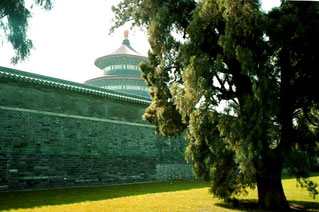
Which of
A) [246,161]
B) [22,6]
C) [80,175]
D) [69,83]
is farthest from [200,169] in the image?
[69,83]

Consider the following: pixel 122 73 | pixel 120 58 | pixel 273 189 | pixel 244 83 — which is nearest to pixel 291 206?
pixel 273 189

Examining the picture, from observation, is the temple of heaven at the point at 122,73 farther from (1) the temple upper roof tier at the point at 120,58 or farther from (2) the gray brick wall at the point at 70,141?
(2) the gray brick wall at the point at 70,141

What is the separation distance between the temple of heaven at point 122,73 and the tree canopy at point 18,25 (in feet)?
48.9

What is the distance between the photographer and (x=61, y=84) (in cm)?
1226

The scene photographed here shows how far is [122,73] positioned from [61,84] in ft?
39.8

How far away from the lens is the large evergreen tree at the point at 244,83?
6.12 metres

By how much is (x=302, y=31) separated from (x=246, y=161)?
3.10 metres

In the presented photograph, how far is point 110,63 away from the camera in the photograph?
82.2 feet

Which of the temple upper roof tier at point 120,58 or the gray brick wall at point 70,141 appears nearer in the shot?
the gray brick wall at point 70,141

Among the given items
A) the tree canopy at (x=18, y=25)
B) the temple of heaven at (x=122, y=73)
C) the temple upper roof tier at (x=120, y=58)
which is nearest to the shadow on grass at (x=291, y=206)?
the tree canopy at (x=18, y=25)

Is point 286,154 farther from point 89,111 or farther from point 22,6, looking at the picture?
point 89,111

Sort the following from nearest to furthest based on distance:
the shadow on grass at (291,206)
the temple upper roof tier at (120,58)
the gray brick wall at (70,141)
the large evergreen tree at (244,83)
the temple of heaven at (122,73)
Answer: the large evergreen tree at (244,83) < the shadow on grass at (291,206) < the gray brick wall at (70,141) < the temple of heaven at (122,73) < the temple upper roof tier at (120,58)

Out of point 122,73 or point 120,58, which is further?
point 120,58

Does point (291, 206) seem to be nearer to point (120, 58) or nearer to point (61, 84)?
point (61, 84)
